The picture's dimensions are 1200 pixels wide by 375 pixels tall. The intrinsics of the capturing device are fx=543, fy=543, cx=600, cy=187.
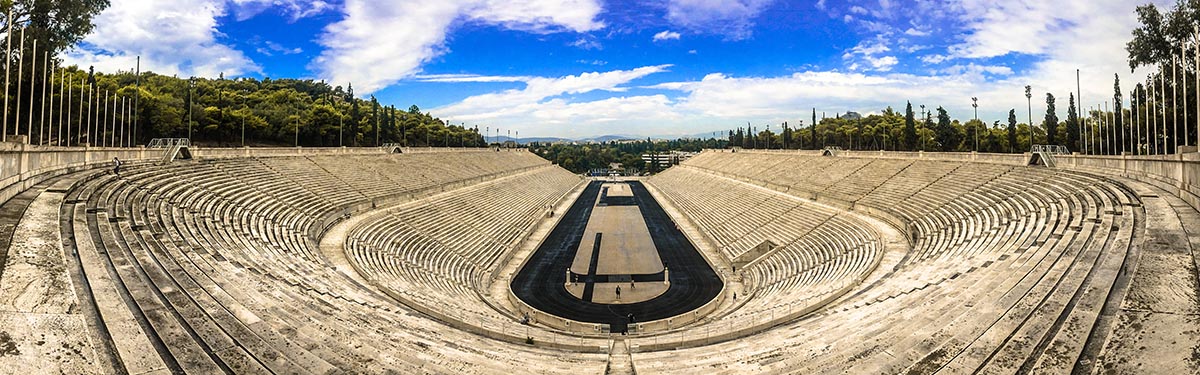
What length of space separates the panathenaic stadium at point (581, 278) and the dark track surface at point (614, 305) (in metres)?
0.15

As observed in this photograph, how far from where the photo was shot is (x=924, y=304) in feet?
33.5

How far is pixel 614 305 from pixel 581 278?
4186 mm

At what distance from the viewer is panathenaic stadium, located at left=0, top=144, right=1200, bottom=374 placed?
24.4 feet

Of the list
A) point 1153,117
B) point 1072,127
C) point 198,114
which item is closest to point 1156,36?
point 1153,117

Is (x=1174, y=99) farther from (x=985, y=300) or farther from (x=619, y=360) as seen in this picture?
(x=619, y=360)

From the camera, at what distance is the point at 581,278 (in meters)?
23.7

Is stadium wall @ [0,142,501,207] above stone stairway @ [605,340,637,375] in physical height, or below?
above

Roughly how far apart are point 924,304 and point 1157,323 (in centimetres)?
317

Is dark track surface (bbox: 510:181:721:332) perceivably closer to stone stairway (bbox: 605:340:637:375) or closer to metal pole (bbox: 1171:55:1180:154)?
stone stairway (bbox: 605:340:637:375)

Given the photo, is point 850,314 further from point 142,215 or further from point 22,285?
point 142,215

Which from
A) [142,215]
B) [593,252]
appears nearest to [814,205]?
[593,252]

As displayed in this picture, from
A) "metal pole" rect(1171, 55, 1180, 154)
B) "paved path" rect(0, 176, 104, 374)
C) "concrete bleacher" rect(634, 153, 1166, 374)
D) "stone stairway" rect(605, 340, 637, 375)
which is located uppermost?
"metal pole" rect(1171, 55, 1180, 154)

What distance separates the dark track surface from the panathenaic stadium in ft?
0.51

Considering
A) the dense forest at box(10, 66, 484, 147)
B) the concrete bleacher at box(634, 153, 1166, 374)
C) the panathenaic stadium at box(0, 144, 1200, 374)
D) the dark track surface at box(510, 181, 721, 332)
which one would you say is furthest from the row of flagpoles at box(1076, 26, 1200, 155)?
the dense forest at box(10, 66, 484, 147)
